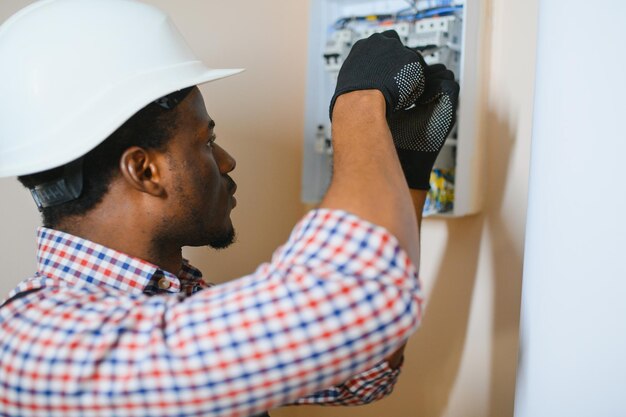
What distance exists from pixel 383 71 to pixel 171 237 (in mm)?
356

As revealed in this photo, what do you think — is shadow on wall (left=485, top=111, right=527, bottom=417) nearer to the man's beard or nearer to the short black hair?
the man's beard

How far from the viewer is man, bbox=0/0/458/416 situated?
474 millimetres

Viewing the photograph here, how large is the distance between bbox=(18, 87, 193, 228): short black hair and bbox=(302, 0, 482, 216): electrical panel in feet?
1.73

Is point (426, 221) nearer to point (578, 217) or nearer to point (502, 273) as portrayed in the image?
point (502, 273)

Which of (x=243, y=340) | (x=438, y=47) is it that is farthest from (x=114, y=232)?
(x=438, y=47)

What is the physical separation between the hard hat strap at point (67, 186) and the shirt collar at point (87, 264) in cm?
4

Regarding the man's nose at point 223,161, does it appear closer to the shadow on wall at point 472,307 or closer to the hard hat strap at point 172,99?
the hard hat strap at point 172,99

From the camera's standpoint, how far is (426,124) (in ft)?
2.87

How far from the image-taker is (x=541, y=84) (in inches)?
25.0

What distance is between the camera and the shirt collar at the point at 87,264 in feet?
2.27

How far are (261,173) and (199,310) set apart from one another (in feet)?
2.59

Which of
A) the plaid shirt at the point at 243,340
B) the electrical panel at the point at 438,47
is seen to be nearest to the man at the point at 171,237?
the plaid shirt at the point at 243,340

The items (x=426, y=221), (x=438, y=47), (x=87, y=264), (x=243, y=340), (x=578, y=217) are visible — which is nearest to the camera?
(x=243, y=340)

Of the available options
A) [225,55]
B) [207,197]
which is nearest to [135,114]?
[207,197]
